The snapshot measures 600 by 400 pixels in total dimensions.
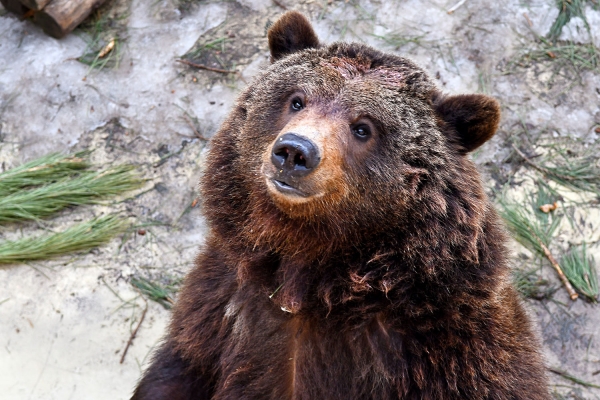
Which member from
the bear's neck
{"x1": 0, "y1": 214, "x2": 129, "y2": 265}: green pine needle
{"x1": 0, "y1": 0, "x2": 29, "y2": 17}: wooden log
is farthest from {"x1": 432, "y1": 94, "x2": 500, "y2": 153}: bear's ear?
{"x1": 0, "y1": 0, "x2": 29, "y2": 17}: wooden log

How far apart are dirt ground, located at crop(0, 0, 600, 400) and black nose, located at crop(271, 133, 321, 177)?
3.03 meters

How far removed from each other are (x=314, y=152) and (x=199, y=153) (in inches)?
146

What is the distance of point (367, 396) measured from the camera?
3914 mm

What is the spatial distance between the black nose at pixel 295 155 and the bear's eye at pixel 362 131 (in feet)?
1.35

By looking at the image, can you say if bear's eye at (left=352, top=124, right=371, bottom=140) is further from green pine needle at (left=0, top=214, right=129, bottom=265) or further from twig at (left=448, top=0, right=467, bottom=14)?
twig at (left=448, top=0, right=467, bottom=14)

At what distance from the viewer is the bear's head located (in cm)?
371

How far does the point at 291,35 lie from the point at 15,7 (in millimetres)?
4464

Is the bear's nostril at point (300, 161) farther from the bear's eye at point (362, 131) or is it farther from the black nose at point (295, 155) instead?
the bear's eye at point (362, 131)

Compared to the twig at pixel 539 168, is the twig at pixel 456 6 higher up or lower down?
higher up

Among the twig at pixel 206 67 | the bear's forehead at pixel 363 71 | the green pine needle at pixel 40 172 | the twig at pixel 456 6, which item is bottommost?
the green pine needle at pixel 40 172

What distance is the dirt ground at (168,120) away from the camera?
5.96m

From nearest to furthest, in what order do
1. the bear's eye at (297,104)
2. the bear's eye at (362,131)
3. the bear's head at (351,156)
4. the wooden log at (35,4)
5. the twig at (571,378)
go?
the bear's head at (351,156), the bear's eye at (362,131), the bear's eye at (297,104), the twig at (571,378), the wooden log at (35,4)

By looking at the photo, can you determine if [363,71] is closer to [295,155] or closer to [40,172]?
[295,155]

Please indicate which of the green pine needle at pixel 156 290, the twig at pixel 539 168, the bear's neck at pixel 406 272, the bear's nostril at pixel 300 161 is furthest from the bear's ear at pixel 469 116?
the green pine needle at pixel 156 290
